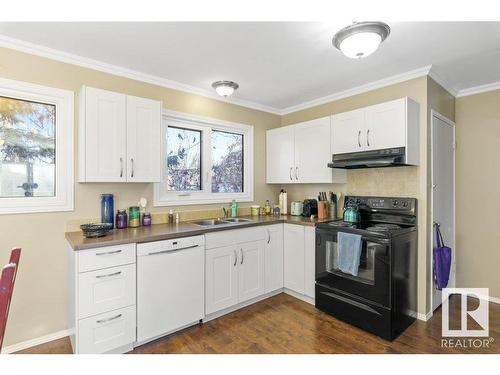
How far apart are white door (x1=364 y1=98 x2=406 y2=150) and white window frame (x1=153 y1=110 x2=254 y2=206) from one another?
1.61 metres

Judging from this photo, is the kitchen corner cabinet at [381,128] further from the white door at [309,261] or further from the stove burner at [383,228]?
the white door at [309,261]

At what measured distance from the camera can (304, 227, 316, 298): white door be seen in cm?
293

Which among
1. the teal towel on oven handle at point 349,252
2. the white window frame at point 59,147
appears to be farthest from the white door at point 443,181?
the white window frame at point 59,147

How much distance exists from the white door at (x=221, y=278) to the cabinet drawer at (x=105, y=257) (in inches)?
28.6

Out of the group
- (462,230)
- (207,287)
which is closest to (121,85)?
(207,287)

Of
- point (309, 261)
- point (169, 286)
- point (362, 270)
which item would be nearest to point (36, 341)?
point (169, 286)

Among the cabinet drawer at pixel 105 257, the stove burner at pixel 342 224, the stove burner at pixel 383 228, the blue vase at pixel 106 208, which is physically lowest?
the cabinet drawer at pixel 105 257

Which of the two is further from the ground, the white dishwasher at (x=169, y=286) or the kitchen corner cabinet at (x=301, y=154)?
the kitchen corner cabinet at (x=301, y=154)

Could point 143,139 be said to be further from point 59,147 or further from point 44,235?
point 44,235

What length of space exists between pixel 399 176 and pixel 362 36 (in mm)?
1532

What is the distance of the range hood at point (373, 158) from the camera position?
2481 mm

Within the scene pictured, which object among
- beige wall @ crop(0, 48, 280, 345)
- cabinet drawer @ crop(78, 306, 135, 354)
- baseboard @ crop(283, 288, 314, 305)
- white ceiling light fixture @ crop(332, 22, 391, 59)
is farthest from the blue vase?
white ceiling light fixture @ crop(332, 22, 391, 59)

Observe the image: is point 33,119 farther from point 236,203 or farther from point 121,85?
point 236,203

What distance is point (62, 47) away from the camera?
223cm
